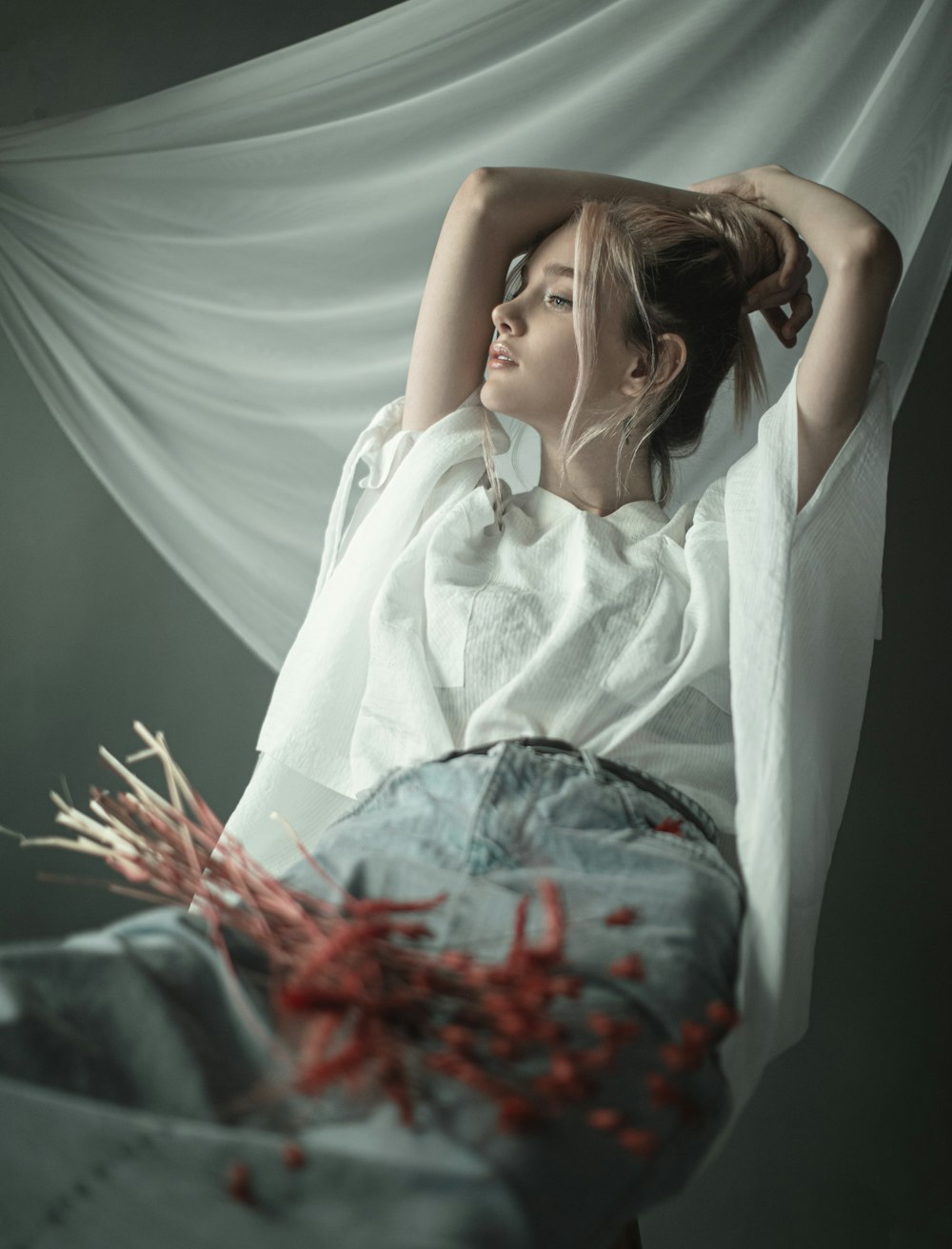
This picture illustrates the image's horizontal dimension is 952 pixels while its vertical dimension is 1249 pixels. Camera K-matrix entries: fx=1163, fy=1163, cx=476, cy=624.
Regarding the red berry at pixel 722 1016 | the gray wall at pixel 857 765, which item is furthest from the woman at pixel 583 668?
the gray wall at pixel 857 765

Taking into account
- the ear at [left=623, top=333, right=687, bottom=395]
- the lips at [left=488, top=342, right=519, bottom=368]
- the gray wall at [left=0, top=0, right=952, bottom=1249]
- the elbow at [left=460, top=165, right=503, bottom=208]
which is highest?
the elbow at [left=460, top=165, right=503, bottom=208]

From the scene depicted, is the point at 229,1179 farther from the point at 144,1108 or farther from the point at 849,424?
the point at 849,424

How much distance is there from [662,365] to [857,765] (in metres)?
0.61

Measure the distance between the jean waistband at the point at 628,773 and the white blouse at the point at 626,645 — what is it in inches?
0.9

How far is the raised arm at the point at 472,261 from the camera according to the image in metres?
1.21

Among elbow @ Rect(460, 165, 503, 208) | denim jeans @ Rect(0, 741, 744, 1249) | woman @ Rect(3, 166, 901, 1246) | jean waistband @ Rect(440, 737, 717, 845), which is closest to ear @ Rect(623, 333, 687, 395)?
woman @ Rect(3, 166, 901, 1246)

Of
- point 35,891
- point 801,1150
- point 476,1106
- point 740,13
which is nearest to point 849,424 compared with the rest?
point 740,13

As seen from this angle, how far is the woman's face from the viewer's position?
45.6 inches

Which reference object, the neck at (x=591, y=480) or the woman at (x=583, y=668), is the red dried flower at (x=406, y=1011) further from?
the neck at (x=591, y=480)

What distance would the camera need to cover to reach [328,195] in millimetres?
1420

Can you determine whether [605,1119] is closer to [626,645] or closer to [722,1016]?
[722,1016]

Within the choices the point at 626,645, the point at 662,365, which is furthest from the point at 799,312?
Answer: the point at 626,645

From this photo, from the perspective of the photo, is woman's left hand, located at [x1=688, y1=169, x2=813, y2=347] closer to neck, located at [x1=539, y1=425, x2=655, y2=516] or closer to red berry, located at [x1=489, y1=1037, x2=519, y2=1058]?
neck, located at [x1=539, y1=425, x2=655, y2=516]

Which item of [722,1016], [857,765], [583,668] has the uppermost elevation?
[583,668]
